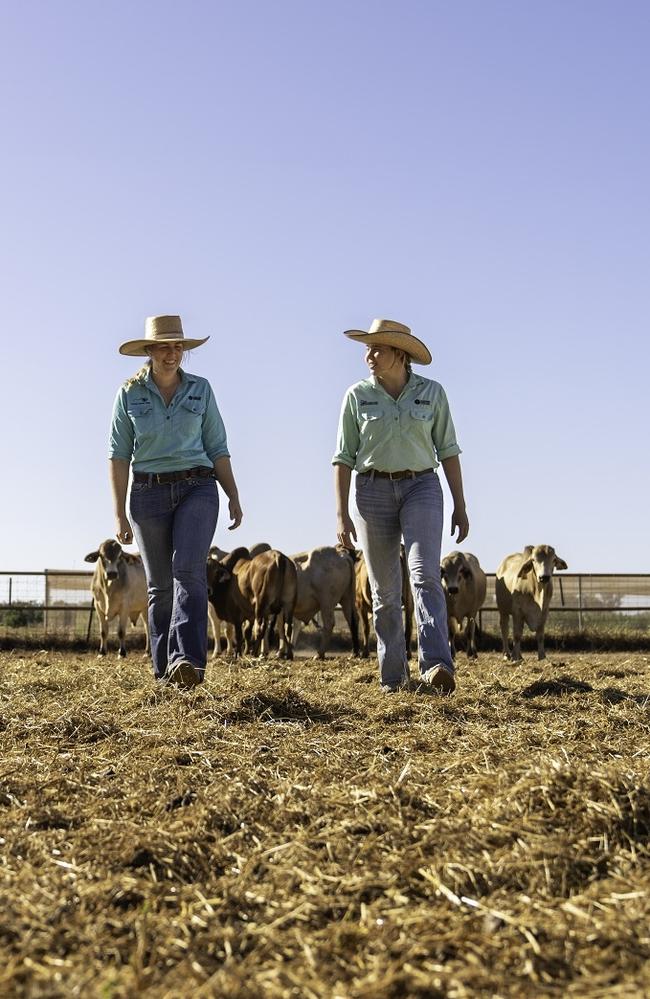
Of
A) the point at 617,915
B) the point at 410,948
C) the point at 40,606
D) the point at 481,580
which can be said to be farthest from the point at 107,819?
the point at 40,606

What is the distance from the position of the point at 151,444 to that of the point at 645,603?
70.0 ft

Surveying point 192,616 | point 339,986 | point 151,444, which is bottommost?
point 339,986

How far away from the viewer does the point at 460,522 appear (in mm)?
8336

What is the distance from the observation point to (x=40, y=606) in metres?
26.8

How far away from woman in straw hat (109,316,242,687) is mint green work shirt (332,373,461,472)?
87 cm

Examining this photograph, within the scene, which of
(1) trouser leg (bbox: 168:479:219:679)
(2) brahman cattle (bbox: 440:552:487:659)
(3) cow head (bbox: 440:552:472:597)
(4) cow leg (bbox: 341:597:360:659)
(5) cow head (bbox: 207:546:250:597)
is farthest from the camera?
(4) cow leg (bbox: 341:597:360:659)

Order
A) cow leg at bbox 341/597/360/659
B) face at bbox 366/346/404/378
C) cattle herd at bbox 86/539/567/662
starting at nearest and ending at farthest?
face at bbox 366/346/404/378, cattle herd at bbox 86/539/567/662, cow leg at bbox 341/597/360/659

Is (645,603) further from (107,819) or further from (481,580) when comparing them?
(107,819)

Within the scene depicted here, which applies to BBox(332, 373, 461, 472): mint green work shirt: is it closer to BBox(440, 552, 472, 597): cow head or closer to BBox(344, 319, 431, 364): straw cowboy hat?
BBox(344, 319, 431, 364): straw cowboy hat

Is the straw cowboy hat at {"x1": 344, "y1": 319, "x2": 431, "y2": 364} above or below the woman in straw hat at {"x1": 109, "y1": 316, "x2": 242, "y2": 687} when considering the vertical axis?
above

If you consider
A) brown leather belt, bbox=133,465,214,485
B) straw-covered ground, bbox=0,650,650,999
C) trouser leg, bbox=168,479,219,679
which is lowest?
straw-covered ground, bbox=0,650,650,999

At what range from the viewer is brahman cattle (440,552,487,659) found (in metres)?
18.4

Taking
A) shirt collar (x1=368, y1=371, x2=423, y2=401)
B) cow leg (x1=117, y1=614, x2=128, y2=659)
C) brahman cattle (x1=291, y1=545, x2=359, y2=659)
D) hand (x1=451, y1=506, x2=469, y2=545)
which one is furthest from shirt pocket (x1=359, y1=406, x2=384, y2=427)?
brahman cattle (x1=291, y1=545, x2=359, y2=659)

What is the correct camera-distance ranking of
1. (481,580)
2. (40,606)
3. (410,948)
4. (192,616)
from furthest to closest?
(40,606) < (481,580) < (192,616) < (410,948)
